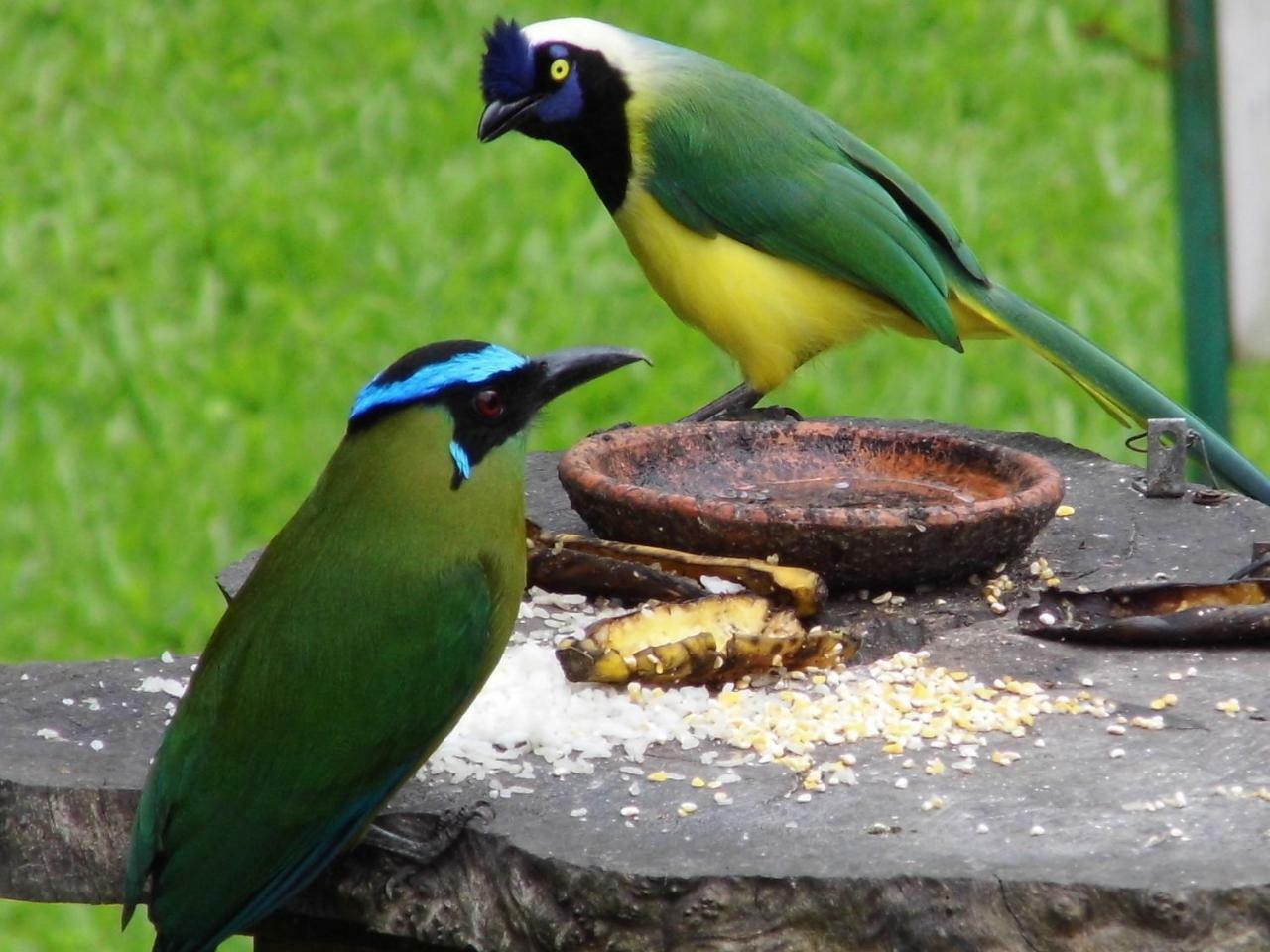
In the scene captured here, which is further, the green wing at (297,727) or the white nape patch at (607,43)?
the white nape patch at (607,43)

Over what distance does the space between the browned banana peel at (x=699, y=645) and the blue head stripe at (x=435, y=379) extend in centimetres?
49

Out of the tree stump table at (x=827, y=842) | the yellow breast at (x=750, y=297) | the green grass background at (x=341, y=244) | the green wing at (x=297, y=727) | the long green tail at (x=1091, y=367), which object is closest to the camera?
the tree stump table at (x=827, y=842)

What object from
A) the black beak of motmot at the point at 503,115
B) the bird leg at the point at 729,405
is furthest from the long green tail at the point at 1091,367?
the black beak of motmot at the point at 503,115

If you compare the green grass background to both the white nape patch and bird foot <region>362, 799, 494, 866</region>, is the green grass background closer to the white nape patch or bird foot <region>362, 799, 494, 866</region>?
the white nape patch

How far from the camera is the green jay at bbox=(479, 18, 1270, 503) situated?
5270 mm

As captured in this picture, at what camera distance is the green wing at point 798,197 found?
5.26 m

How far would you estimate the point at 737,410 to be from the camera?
559 centimetres

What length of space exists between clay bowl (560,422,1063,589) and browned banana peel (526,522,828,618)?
6 centimetres

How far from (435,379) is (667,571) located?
2.52 feet

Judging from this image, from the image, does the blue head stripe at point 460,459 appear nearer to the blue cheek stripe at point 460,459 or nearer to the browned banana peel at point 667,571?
the blue cheek stripe at point 460,459

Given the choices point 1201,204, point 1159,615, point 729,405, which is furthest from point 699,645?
point 1201,204

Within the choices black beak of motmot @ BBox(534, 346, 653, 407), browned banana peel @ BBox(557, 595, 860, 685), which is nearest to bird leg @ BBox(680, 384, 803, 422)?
browned banana peel @ BBox(557, 595, 860, 685)

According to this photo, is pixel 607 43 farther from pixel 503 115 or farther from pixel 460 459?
pixel 460 459

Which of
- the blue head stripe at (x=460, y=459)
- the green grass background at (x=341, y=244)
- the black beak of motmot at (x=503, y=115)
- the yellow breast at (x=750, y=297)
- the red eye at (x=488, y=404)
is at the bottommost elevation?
the green grass background at (x=341, y=244)
